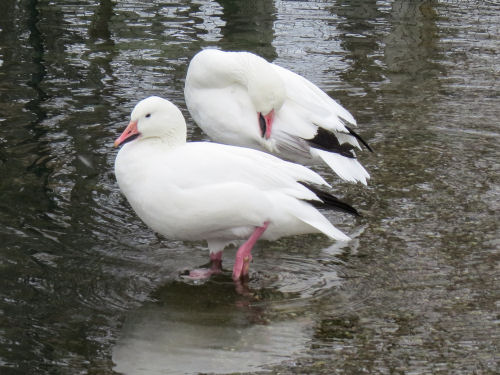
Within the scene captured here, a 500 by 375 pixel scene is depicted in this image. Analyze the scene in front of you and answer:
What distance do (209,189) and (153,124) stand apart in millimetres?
589

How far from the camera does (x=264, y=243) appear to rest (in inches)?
277

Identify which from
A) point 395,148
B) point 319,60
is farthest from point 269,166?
point 319,60

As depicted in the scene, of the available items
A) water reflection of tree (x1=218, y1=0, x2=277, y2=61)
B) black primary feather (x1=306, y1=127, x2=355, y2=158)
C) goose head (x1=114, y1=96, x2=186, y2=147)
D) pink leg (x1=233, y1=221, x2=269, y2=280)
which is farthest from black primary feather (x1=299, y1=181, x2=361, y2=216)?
water reflection of tree (x1=218, y1=0, x2=277, y2=61)

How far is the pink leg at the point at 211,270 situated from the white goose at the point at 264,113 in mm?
1379

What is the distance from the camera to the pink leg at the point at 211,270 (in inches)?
250

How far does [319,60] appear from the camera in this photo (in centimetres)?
1178

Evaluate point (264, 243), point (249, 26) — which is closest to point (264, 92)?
point (264, 243)

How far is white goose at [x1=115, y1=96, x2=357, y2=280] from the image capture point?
5992 mm

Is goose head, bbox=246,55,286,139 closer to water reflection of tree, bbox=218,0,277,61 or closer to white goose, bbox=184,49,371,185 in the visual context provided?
white goose, bbox=184,49,371,185

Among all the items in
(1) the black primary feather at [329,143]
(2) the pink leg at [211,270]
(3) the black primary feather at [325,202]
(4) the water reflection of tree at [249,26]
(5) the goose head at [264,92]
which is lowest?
(4) the water reflection of tree at [249,26]

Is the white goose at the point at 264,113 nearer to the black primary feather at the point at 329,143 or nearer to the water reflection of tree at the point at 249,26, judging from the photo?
the black primary feather at the point at 329,143

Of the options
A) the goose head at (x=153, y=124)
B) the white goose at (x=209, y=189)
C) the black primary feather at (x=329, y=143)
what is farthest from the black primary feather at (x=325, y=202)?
the black primary feather at (x=329, y=143)

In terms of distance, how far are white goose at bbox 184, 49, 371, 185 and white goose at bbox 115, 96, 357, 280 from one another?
1.13 meters

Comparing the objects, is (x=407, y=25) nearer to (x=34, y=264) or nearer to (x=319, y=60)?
(x=319, y=60)
